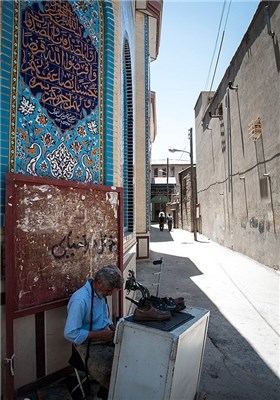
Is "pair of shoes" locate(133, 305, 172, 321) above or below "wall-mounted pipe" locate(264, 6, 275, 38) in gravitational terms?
below

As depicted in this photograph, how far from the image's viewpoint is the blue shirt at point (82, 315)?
83.0 inches

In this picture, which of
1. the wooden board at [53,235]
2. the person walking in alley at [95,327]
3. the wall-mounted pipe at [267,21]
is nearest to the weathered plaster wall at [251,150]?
the wall-mounted pipe at [267,21]

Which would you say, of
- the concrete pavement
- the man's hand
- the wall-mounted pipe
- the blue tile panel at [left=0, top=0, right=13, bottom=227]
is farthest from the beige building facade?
the wall-mounted pipe

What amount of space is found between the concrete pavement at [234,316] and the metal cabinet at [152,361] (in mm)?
1017

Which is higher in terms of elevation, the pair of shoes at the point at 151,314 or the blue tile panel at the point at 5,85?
the blue tile panel at the point at 5,85

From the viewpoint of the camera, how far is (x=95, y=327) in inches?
91.0

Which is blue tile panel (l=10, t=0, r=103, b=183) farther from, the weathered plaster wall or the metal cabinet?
the weathered plaster wall

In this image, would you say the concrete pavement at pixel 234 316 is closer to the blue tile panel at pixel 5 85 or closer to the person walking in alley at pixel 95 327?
the person walking in alley at pixel 95 327

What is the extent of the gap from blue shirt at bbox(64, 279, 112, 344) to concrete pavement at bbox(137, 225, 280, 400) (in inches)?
47.4

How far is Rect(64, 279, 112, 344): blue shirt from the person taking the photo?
83.0 inches

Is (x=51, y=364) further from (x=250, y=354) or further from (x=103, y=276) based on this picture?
(x=250, y=354)

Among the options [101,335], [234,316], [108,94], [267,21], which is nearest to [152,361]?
[101,335]

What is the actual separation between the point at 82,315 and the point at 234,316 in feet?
10.5

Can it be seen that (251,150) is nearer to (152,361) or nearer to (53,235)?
(53,235)
